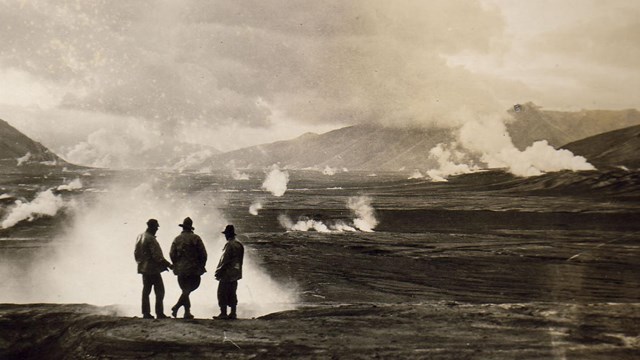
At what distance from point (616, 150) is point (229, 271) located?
187m

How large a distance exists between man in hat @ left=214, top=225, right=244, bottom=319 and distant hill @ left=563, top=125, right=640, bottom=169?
14769 cm

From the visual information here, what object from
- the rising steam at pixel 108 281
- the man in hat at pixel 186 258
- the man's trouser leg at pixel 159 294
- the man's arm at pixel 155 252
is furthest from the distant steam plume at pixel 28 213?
the man in hat at pixel 186 258

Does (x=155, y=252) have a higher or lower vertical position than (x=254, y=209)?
higher

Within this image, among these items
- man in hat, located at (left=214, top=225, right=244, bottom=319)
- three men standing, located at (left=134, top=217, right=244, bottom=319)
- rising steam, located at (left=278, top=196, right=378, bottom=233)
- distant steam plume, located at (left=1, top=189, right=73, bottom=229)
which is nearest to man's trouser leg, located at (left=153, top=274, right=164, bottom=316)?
three men standing, located at (left=134, top=217, right=244, bottom=319)

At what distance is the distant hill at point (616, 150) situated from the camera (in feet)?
484

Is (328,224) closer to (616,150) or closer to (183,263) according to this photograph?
(183,263)

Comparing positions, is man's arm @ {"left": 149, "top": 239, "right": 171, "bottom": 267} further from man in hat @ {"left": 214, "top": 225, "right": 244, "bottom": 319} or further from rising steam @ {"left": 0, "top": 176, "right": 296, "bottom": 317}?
rising steam @ {"left": 0, "top": 176, "right": 296, "bottom": 317}

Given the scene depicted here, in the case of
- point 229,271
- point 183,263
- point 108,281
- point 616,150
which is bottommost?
point 108,281

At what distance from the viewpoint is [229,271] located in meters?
10.3

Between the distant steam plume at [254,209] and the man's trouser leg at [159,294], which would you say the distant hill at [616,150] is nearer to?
the distant steam plume at [254,209]

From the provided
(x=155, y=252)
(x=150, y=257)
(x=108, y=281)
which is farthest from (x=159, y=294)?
(x=108, y=281)

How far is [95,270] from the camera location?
77.9ft

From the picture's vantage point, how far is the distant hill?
484 feet

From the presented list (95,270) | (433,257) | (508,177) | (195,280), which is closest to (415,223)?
(433,257)
